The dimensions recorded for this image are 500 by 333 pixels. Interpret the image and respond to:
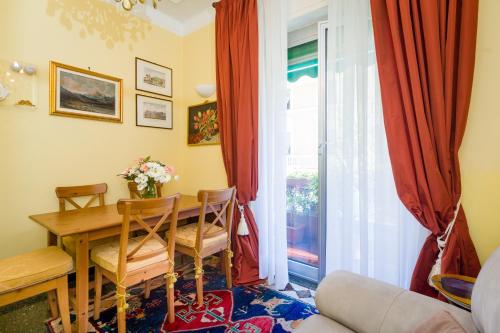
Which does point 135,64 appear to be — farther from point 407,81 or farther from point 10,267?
point 407,81

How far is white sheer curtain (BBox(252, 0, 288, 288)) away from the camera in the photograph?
2.14 metres

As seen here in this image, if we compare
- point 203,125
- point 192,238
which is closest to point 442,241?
point 192,238

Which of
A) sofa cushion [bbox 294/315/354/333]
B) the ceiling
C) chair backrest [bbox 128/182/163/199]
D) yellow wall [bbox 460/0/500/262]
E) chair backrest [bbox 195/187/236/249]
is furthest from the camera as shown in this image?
the ceiling

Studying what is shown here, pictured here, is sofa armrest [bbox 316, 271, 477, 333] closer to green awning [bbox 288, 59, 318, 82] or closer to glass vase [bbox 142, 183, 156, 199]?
glass vase [bbox 142, 183, 156, 199]

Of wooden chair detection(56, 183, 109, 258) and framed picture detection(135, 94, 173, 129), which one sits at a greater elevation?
framed picture detection(135, 94, 173, 129)

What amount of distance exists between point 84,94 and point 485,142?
10.1 ft

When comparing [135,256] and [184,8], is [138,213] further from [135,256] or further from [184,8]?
[184,8]

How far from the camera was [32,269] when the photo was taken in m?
1.47

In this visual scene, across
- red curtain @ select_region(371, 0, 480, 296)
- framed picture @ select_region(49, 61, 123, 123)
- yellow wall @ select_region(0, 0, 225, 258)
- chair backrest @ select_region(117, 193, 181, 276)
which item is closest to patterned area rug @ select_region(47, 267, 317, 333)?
chair backrest @ select_region(117, 193, 181, 276)

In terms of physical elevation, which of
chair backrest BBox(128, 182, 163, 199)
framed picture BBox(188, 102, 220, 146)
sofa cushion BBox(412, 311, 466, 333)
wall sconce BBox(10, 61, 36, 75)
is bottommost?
sofa cushion BBox(412, 311, 466, 333)

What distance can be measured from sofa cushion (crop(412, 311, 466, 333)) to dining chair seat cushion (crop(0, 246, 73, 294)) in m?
1.92

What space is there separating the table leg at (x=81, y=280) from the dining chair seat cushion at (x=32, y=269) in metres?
0.10

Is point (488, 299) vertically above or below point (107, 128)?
below

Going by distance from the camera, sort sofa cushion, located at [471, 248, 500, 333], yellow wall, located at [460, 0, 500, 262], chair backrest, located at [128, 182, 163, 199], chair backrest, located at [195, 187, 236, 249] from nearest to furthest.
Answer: sofa cushion, located at [471, 248, 500, 333] → yellow wall, located at [460, 0, 500, 262] → chair backrest, located at [195, 187, 236, 249] → chair backrest, located at [128, 182, 163, 199]
